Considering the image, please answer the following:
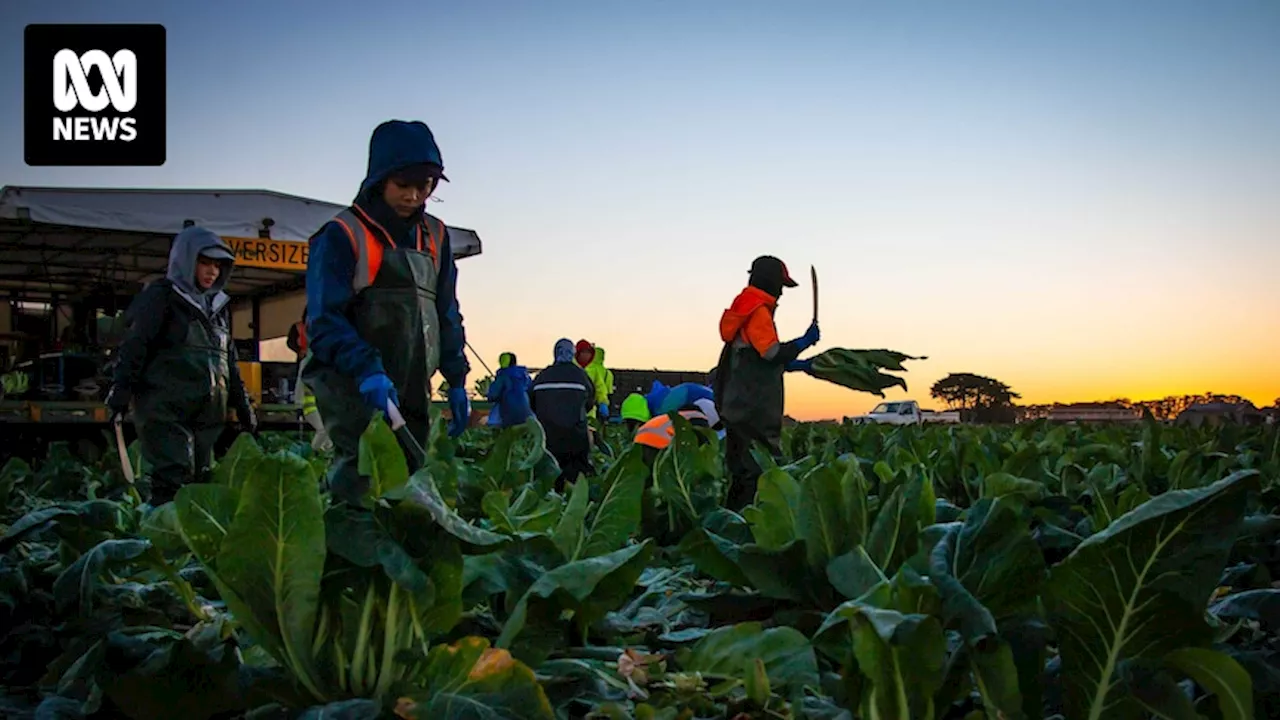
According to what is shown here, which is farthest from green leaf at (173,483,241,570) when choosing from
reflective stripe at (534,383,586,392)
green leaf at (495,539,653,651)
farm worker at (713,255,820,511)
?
reflective stripe at (534,383,586,392)

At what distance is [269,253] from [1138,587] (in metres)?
10.8

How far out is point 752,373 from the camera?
6.45 m

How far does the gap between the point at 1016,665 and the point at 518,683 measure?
115cm

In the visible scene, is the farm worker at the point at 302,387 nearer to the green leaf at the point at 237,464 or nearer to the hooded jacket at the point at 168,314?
the hooded jacket at the point at 168,314

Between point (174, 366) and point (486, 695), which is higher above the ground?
point (174, 366)

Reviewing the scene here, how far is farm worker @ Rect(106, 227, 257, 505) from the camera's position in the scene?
5859 millimetres

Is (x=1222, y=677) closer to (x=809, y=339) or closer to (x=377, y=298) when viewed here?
(x=377, y=298)

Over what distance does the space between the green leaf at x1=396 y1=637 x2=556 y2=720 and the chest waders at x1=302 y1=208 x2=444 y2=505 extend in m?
1.36

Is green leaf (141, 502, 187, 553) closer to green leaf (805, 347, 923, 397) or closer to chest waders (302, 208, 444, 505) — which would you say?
chest waders (302, 208, 444, 505)

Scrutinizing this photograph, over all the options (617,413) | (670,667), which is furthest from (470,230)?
(617,413)

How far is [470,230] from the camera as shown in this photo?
1251cm

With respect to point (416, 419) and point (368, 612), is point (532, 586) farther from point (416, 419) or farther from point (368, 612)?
point (416, 419)

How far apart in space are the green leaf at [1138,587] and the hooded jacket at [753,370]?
401 cm

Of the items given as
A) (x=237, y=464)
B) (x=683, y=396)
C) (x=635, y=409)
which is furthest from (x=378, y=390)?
(x=635, y=409)
